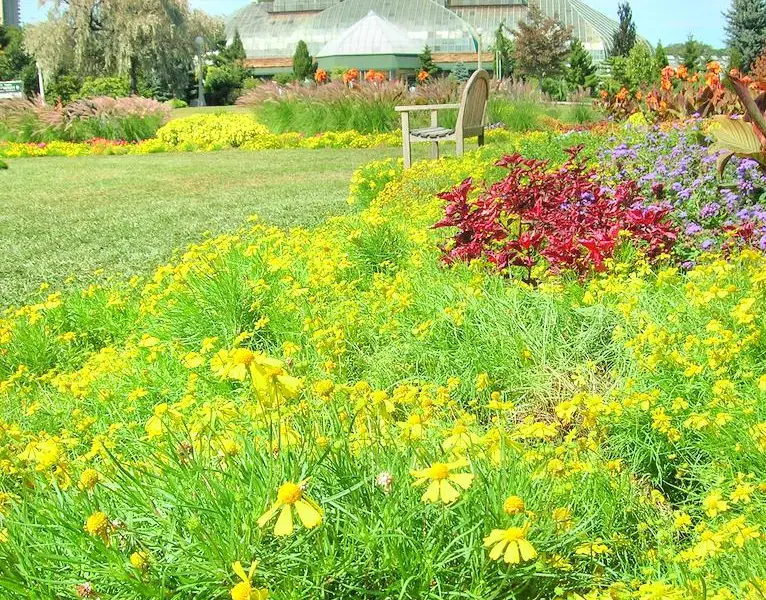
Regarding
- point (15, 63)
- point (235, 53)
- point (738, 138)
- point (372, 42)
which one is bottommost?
point (738, 138)

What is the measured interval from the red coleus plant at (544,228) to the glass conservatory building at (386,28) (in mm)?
54241

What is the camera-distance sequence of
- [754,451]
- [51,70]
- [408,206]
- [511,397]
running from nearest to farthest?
1. [754,451]
2. [511,397]
3. [408,206]
4. [51,70]

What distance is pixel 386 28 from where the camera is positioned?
57.6 meters

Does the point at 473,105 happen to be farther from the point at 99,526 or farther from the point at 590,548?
the point at 99,526

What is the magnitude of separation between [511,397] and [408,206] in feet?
11.0

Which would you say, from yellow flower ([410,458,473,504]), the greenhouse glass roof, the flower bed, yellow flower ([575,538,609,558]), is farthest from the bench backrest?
the greenhouse glass roof

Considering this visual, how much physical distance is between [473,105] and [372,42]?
48.4m

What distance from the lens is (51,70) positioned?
3584 centimetres

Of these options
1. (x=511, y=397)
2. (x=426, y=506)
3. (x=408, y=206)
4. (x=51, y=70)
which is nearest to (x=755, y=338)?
(x=511, y=397)

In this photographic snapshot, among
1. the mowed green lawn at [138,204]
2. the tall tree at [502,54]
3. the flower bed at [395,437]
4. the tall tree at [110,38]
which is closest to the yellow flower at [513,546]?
the flower bed at [395,437]

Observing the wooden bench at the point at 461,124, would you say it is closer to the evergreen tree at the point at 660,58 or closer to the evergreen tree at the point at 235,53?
the evergreen tree at the point at 660,58

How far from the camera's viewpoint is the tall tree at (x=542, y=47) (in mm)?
41781

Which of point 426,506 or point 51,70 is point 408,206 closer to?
point 426,506

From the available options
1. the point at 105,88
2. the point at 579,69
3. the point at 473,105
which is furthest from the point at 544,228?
the point at 579,69
